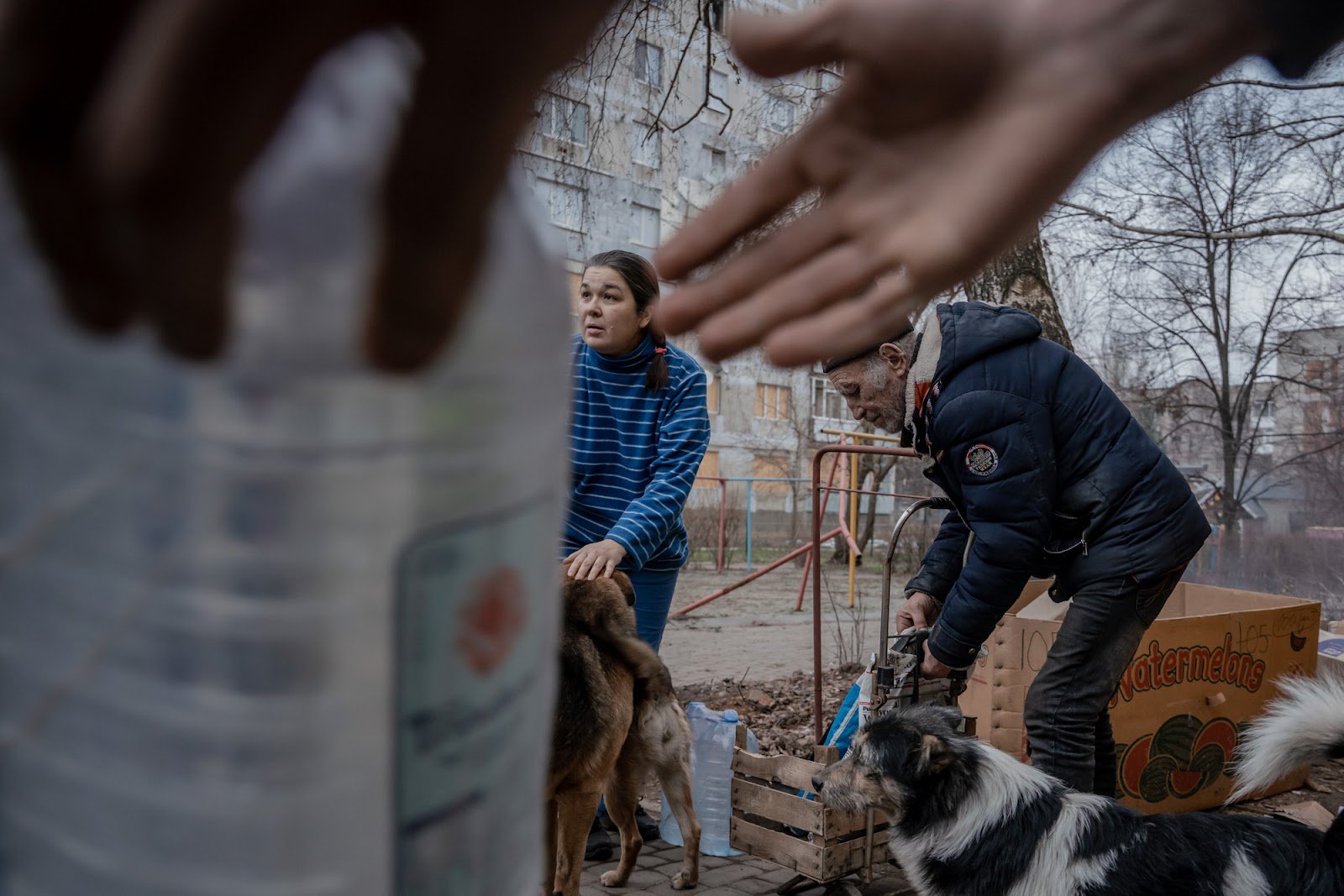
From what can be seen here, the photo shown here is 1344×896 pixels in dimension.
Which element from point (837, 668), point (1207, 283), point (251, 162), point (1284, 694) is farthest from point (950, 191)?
point (1207, 283)

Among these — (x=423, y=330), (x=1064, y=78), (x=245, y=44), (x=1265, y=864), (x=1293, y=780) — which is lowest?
(x=1293, y=780)

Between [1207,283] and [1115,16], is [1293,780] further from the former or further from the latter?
[1207,283]

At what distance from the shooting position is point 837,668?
25.0 ft

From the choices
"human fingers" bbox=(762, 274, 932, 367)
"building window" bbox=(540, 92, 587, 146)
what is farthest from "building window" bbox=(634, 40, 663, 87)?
"human fingers" bbox=(762, 274, 932, 367)

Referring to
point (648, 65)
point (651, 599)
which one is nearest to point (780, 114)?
point (648, 65)

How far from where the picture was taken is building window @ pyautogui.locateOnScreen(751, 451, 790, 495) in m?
21.5

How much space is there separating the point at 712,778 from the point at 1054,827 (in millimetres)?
1457

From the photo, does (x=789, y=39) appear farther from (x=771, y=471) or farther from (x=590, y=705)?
(x=771, y=471)

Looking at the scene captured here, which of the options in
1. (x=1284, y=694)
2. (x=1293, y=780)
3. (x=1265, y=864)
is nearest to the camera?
(x=1265, y=864)

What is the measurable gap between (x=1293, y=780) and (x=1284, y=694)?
0.84 m

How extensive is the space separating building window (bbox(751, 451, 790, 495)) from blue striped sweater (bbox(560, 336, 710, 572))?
15.1 metres

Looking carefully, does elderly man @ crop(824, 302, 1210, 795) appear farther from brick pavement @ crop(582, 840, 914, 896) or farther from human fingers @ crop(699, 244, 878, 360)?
human fingers @ crop(699, 244, 878, 360)

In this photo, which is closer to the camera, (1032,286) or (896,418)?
(896,418)

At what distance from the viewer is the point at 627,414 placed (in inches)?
141
